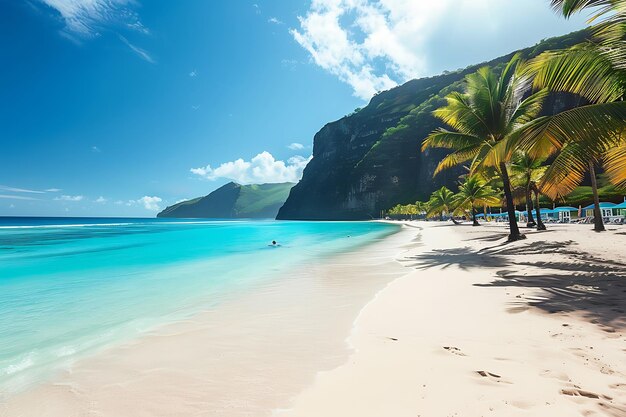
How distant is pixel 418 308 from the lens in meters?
5.76

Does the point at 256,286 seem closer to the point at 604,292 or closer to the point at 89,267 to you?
the point at 604,292

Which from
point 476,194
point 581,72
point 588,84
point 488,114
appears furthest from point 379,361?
point 476,194

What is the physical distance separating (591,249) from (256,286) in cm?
1314

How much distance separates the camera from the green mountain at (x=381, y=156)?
11731 cm

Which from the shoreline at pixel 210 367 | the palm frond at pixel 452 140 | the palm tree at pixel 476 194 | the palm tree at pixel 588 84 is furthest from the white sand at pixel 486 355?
the palm tree at pixel 476 194

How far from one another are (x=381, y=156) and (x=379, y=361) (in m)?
136

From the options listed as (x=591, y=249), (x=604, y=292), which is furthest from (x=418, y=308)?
(x=591, y=249)

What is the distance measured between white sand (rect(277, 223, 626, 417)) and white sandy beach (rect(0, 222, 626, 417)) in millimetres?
15

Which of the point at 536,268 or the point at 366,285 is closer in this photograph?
the point at 366,285

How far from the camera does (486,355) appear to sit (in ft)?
11.5

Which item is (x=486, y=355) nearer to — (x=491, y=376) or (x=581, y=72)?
(x=491, y=376)

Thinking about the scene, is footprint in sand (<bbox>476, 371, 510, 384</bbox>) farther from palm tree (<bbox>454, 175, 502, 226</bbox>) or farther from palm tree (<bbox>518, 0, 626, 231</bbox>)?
palm tree (<bbox>454, 175, 502, 226</bbox>)

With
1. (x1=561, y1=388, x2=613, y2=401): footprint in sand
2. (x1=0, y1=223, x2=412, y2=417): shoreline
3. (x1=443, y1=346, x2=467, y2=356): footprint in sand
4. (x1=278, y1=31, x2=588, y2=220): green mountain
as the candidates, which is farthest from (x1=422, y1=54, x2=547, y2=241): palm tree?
(x1=278, y1=31, x2=588, y2=220): green mountain

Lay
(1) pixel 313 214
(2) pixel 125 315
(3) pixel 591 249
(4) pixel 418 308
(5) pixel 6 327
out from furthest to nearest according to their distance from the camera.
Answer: (1) pixel 313 214 → (3) pixel 591 249 → (2) pixel 125 315 → (5) pixel 6 327 → (4) pixel 418 308
